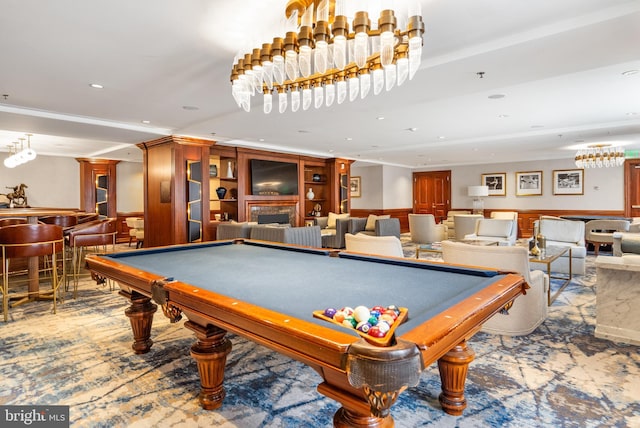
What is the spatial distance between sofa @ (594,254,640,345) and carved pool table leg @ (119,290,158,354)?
12.3 ft

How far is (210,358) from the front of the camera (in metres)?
1.92

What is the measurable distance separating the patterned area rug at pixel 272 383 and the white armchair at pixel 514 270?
110 millimetres

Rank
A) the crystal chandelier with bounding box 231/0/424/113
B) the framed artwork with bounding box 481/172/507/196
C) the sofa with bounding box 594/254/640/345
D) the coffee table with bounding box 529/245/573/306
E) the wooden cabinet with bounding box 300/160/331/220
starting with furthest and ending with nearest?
1. the framed artwork with bounding box 481/172/507/196
2. the wooden cabinet with bounding box 300/160/331/220
3. the coffee table with bounding box 529/245/573/306
4. the sofa with bounding box 594/254/640/345
5. the crystal chandelier with bounding box 231/0/424/113

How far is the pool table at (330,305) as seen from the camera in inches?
40.3

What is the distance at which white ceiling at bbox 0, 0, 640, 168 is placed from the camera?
7.61 feet

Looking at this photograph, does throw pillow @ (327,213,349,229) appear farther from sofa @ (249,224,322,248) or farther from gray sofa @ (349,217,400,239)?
sofa @ (249,224,322,248)

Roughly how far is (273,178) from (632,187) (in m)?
9.67

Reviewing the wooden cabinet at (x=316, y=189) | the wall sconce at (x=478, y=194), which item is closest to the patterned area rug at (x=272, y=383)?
the wooden cabinet at (x=316, y=189)

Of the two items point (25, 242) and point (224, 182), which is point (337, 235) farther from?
point (25, 242)

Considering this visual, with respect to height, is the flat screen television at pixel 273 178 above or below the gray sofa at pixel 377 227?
above

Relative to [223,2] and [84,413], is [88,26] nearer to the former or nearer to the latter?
[223,2]

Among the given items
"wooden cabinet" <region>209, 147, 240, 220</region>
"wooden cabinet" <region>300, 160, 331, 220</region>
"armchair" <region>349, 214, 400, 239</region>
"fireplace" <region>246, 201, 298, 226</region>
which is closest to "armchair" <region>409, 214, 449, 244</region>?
"armchair" <region>349, 214, 400, 239</region>

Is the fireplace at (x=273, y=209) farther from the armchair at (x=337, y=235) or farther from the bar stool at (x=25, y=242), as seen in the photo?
the bar stool at (x=25, y=242)

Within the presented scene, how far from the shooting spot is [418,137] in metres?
7.14
